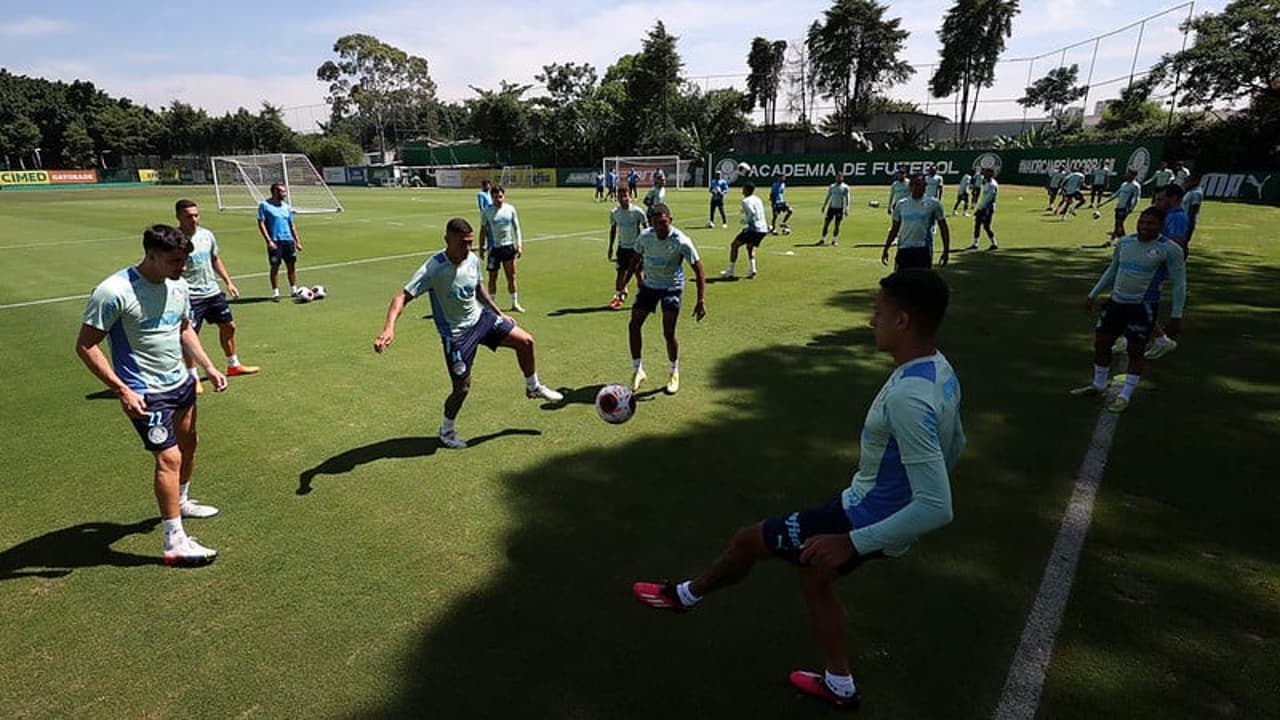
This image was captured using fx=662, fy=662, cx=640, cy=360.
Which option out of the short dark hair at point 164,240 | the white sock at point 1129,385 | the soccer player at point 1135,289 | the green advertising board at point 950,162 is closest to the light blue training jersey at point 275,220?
the short dark hair at point 164,240

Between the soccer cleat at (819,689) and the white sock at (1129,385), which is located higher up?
the white sock at (1129,385)

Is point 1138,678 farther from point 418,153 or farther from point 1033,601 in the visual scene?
point 418,153

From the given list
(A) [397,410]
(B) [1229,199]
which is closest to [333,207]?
(A) [397,410]

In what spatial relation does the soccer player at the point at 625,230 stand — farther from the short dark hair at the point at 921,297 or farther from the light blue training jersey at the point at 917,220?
the short dark hair at the point at 921,297

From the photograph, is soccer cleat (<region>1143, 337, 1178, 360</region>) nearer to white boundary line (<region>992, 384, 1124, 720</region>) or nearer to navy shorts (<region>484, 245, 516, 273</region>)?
white boundary line (<region>992, 384, 1124, 720</region>)

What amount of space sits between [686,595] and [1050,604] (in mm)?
2341

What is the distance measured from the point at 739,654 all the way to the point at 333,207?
37.8 meters

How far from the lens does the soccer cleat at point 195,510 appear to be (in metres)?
5.20

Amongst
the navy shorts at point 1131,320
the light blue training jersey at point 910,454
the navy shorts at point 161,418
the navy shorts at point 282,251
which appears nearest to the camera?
the light blue training jersey at point 910,454

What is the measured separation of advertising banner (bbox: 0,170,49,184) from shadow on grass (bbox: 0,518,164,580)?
9898 centimetres

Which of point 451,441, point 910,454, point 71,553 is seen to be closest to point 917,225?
point 451,441

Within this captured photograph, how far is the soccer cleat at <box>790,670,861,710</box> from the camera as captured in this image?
331 centimetres

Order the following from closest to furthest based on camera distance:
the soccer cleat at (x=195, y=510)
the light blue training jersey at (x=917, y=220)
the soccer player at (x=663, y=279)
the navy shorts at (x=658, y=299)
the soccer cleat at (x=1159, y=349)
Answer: the soccer cleat at (x=195, y=510) < the soccer player at (x=663, y=279) < the navy shorts at (x=658, y=299) < the soccer cleat at (x=1159, y=349) < the light blue training jersey at (x=917, y=220)

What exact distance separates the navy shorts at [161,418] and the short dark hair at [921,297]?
4696 millimetres
